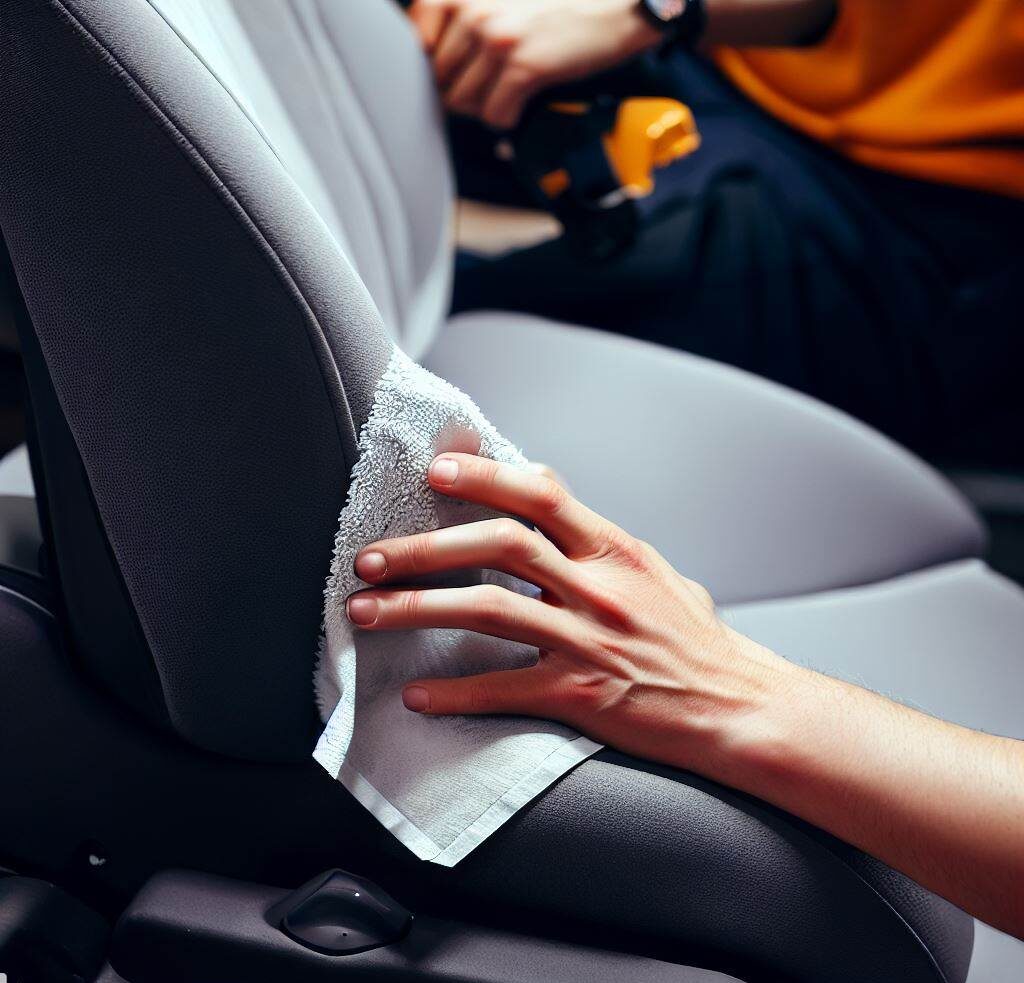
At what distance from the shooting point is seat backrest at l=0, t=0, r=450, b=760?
0.38 m

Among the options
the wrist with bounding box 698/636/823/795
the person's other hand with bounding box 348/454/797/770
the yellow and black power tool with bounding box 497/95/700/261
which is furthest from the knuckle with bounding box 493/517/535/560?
the yellow and black power tool with bounding box 497/95/700/261

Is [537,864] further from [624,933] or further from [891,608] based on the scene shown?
[891,608]

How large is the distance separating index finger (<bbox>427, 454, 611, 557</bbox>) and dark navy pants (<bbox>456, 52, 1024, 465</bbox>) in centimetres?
68

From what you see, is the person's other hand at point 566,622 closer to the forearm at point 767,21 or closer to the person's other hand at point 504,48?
the person's other hand at point 504,48

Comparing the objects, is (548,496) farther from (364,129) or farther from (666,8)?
(666,8)

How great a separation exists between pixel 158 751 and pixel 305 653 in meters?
0.11

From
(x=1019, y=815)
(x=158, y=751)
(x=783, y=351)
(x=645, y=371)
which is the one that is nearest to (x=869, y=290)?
(x=783, y=351)

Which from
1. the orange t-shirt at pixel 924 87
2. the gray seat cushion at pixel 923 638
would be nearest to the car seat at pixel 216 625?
the gray seat cushion at pixel 923 638

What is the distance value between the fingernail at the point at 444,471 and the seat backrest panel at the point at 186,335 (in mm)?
36

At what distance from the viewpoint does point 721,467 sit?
84 cm

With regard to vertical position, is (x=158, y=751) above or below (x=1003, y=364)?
above

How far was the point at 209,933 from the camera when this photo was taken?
1.52 feet

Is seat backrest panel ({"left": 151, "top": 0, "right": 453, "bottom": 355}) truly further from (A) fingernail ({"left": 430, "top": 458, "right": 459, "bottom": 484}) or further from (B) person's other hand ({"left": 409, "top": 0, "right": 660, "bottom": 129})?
(A) fingernail ({"left": 430, "top": 458, "right": 459, "bottom": 484})

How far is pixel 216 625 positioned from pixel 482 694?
0.12 metres
